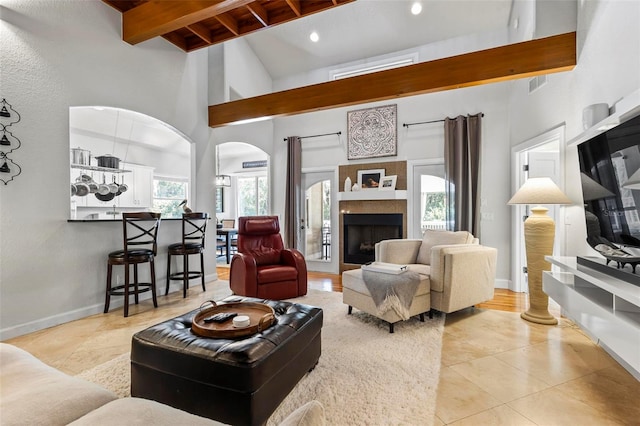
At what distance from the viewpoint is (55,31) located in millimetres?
3098

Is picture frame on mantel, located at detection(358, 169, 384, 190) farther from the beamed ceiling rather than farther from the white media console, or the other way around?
the white media console

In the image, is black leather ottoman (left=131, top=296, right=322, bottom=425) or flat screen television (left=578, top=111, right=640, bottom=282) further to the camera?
flat screen television (left=578, top=111, right=640, bottom=282)

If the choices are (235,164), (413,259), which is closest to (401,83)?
(413,259)

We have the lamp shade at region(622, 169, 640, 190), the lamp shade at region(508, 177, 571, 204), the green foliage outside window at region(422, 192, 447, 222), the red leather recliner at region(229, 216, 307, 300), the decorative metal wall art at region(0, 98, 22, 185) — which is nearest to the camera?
the lamp shade at region(622, 169, 640, 190)

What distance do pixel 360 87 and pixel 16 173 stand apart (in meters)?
3.64

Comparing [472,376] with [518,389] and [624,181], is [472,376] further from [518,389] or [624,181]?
[624,181]

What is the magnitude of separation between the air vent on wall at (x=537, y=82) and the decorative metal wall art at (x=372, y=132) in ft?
6.26

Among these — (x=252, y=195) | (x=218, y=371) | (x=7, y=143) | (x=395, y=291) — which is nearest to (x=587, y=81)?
(x=395, y=291)

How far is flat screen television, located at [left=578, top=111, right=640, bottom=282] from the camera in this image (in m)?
1.77

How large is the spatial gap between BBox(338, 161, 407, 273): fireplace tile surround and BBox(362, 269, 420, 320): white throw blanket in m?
2.27

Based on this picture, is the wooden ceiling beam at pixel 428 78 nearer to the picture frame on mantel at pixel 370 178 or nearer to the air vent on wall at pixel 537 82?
the air vent on wall at pixel 537 82

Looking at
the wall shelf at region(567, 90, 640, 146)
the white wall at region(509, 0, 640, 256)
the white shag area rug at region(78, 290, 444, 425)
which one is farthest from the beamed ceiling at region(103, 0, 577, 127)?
the white shag area rug at region(78, 290, 444, 425)

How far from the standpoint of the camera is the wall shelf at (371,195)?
16.5 feet

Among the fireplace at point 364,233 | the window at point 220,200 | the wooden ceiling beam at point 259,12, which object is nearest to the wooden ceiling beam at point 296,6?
the wooden ceiling beam at point 259,12
